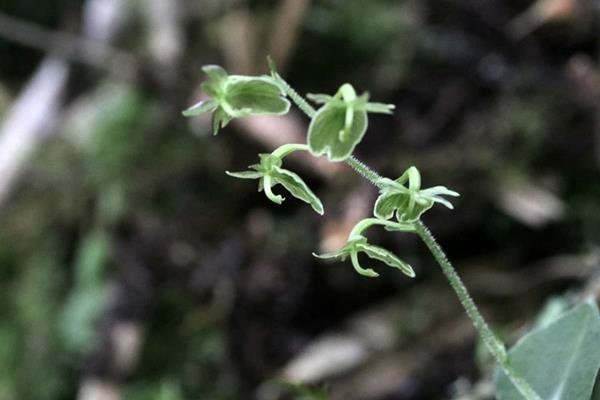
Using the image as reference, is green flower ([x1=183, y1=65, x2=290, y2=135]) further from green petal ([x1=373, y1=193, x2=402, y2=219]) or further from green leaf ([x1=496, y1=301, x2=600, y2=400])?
green leaf ([x1=496, y1=301, x2=600, y2=400])

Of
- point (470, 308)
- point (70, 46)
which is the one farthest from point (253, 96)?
point (70, 46)

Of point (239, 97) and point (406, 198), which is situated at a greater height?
point (239, 97)

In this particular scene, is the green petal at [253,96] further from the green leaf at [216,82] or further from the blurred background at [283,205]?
the blurred background at [283,205]

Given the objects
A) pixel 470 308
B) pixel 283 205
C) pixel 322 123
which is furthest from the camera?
pixel 283 205

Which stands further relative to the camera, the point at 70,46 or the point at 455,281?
the point at 70,46

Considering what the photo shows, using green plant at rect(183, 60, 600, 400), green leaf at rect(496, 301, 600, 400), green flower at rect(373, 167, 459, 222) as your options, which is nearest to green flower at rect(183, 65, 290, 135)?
green plant at rect(183, 60, 600, 400)

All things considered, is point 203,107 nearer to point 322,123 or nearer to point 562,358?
point 322,123

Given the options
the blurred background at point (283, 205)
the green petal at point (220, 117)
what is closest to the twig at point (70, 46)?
the blurred background at point (283, 205)

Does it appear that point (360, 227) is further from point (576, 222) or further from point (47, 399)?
point (47, 399)
